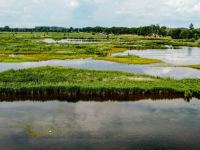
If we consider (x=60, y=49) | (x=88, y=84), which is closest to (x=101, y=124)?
(x=88, y=84)

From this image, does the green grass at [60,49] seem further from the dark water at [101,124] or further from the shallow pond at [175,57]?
the dark water at [101,124]

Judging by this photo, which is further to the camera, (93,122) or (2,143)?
(93,122)

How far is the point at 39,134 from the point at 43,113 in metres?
4.73

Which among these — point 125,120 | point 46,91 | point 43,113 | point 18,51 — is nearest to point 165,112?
point 125,120

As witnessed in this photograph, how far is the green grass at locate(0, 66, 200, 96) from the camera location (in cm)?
2852

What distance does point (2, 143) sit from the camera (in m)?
17.3

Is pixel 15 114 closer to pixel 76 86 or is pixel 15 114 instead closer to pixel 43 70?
pixel 76 86

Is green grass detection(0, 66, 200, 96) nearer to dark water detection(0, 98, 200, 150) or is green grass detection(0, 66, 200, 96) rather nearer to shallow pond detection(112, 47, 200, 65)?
dark water detection(0, 98, 200, 150)

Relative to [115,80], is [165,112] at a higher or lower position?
lower

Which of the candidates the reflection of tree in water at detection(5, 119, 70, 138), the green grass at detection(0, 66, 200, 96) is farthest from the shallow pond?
the reflection of tree in water at detection(5, 119, 70, 138)

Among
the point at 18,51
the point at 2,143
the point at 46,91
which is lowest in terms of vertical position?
the point at 2,143

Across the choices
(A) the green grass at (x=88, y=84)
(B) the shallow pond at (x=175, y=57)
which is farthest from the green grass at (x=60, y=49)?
(A) the green grass at (x=88, y=84)

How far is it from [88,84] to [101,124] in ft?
33.4

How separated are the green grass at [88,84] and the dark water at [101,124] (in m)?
2.09
